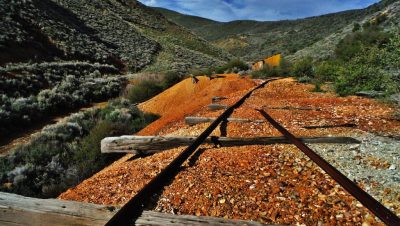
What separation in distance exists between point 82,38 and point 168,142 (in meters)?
43.4

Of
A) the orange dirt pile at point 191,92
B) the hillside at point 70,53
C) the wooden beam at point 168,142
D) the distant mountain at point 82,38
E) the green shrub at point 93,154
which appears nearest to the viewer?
the wooden beam at point 168,142

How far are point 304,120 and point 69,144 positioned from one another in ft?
26.9

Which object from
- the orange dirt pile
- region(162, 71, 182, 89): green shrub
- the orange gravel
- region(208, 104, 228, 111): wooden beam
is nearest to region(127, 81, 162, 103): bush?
region(162, 71, 182, 89): green shrub

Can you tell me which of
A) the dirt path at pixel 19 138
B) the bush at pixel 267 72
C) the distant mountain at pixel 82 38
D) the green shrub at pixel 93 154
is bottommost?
the dirt path at pixel 19 138

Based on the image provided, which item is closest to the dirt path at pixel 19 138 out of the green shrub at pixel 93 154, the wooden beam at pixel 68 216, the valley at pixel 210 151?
the valley at pixel 210 151

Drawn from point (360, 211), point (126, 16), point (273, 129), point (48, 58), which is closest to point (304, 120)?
point (273, 129)

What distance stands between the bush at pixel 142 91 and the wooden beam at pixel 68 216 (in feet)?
61.0

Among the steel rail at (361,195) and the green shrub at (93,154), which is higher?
the steel rail at (361,195)

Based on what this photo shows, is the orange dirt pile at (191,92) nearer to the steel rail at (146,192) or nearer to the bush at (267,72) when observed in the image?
the bush at (267,72)

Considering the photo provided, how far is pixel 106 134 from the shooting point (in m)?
11.7

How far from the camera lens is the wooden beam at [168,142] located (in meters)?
6.43

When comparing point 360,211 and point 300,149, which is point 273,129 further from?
point 360,211

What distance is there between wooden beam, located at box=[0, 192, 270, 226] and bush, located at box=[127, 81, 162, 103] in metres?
18.6

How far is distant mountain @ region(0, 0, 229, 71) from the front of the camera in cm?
3505
